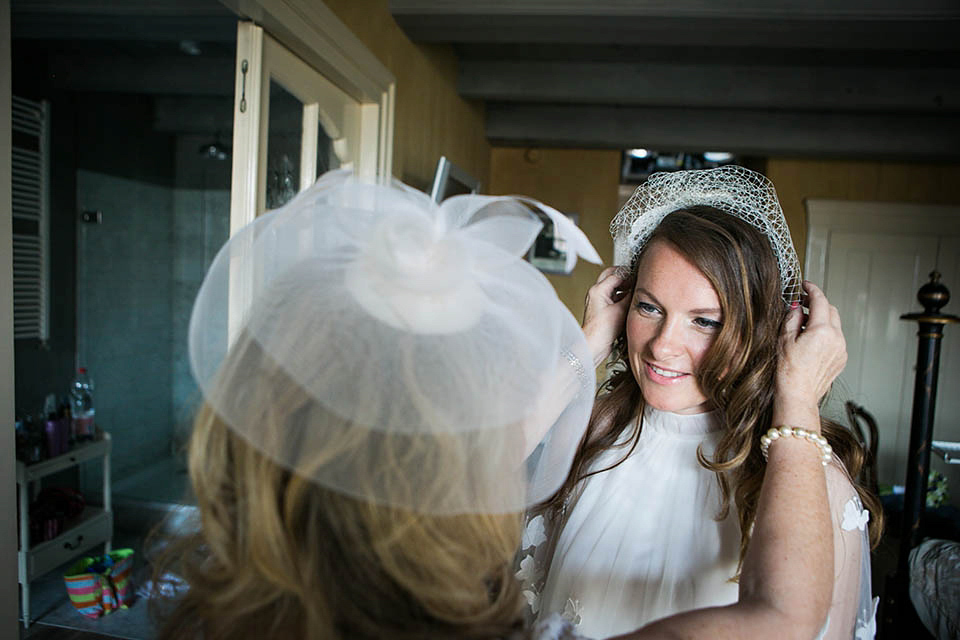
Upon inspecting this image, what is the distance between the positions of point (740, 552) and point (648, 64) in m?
3.11

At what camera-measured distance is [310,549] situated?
0.50 m

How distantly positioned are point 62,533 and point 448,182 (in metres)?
2.49

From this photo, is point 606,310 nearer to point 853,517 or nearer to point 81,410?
point 853,517

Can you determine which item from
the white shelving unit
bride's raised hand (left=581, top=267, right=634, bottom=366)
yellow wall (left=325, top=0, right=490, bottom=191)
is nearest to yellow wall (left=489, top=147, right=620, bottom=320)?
yellow wall (left=325, top=0, right=490, bottom=191)

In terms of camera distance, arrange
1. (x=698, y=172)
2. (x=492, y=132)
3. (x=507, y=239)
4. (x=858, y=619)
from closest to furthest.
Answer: (x=507, y=239)
(x=858, y=619)
(x=698, y=172)
(x=492, y=132)

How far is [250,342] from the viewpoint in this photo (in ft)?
1.77

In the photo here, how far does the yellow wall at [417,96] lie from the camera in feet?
7.61

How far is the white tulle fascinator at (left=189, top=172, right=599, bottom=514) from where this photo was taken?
51 cm

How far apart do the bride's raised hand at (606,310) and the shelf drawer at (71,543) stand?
2.69 meters

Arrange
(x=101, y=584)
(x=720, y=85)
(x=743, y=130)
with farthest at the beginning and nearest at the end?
(x=743, y=130)
(x=720, y=85)
(x=101, y=584)

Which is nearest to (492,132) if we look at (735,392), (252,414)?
(735,392)

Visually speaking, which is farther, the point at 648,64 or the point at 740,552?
the point at 648,64

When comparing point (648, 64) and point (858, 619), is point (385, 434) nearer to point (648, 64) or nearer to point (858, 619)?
point (858, 619)

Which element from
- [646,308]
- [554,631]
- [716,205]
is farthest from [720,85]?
[554,631]
